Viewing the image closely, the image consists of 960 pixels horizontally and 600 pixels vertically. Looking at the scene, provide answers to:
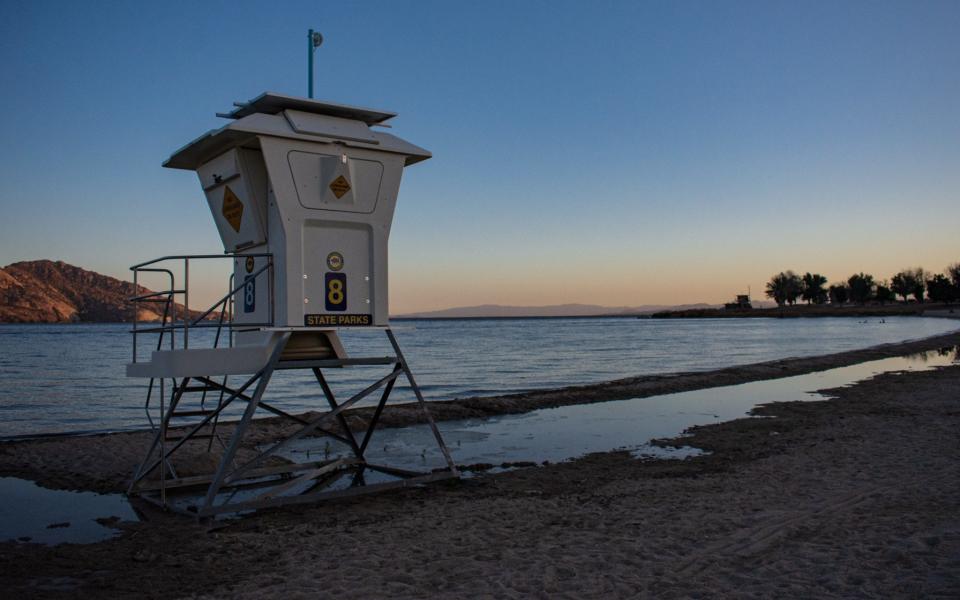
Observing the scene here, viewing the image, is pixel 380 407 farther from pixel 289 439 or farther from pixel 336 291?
pixel 336 291

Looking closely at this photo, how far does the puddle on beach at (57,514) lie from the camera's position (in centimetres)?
832

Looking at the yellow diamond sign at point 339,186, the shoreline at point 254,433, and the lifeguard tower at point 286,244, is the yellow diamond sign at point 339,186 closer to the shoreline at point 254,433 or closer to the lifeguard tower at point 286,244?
the lifeguard tower at point 286,244

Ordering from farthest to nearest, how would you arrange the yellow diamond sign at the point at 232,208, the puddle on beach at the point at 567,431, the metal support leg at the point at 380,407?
the puddle on beach at the point at 567,431, the metal support leg at the point at 380,407, the yellow diamond sign at the point at 232,208

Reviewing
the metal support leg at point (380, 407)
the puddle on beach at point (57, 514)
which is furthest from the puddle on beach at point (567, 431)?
the puddle on beach at point (57, 514)

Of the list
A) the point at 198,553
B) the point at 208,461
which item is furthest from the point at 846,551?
the point at 208,461

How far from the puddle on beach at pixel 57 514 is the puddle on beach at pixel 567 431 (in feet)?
12.4

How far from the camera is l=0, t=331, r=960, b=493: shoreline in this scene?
38.3ft

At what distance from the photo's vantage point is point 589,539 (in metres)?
7.16

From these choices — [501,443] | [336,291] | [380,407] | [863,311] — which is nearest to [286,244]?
[336,291]

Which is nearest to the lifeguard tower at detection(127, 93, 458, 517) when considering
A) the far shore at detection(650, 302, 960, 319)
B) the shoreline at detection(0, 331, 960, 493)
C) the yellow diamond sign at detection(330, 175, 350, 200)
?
the yellow diamond sign at detection(330, 175, 350, 200)

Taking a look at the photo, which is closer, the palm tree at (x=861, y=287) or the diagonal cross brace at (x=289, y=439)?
the diagonal cross brace at (x=289, y=439)

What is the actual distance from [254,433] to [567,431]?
275 inches

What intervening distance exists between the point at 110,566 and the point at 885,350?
43.6 m

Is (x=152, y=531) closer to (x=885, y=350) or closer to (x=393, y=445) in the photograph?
(x=393, y=445)
